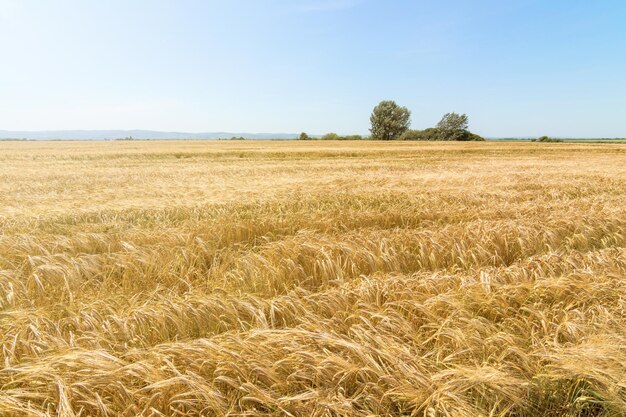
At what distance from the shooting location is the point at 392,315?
2.53 m

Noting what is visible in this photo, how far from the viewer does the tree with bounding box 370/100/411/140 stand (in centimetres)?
9038

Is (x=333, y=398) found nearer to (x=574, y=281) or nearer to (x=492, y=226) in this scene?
(x=574, y=281)

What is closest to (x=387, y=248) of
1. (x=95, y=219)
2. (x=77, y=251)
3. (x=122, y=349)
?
(x=122, y=349)

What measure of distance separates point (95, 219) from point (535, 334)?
707 centimetres

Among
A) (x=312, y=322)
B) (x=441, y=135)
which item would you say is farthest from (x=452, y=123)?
(x=312, y=322)

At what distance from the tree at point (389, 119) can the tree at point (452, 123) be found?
1034 centimetres

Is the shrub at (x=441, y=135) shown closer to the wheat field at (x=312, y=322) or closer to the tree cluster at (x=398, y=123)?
the tree cluster at (x=398, y=123)

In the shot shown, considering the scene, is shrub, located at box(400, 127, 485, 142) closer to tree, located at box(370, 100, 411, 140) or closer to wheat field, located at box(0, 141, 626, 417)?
tree, located at box(370, 100, 411, 140)

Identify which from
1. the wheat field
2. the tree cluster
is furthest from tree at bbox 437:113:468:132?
the wheat field

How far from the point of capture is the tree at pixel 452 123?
293ft

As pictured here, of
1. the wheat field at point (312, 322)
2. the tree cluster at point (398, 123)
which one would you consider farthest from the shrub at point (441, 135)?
the wheat field at point (312, 322)

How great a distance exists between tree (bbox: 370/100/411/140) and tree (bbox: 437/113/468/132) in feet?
33.9

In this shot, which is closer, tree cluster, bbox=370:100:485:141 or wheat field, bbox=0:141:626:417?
wheat field, bbox=0:141:626:417

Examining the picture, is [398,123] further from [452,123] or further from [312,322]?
[312,322]
